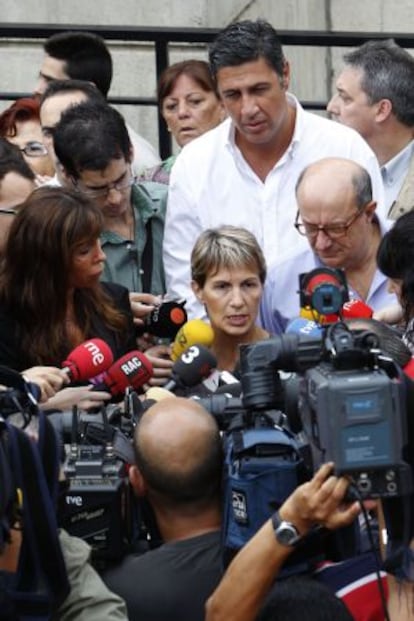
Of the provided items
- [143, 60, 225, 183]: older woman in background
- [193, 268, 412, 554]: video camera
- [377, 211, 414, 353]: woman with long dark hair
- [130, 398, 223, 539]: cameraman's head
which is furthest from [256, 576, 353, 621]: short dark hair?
[143, 60, 225, 183]: older woman in background

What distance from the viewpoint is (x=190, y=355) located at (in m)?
6.74

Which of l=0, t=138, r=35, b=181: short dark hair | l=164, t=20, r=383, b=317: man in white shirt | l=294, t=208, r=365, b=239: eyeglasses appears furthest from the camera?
l=164, t=20, r=383, b=317: man in white shirt

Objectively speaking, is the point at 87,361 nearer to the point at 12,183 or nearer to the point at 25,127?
the point at 12,183

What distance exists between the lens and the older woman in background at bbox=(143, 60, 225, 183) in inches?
370

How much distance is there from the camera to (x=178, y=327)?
755cm

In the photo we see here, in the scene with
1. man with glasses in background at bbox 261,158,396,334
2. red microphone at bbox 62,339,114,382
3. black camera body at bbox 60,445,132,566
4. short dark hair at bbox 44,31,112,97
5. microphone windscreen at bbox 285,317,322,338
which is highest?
short dark hair at bbox 44,31,112,97

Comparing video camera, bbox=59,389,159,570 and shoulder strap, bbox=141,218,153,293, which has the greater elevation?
shoulder strap, bbox=141,218,153,293

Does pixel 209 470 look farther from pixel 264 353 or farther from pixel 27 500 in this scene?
pixel 27 500

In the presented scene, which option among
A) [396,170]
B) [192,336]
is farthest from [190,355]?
[396,170]

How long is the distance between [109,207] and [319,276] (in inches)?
79.8

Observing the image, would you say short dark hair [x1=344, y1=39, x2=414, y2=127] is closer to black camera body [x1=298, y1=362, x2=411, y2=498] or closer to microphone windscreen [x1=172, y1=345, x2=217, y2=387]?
microphone windscreen [x1=172, y1=345, x2=217, y2=387]

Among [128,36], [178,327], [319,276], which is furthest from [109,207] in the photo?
[128,36]

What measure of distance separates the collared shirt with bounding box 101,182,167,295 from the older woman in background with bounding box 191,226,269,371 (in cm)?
61

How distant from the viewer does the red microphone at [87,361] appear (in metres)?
6.76
